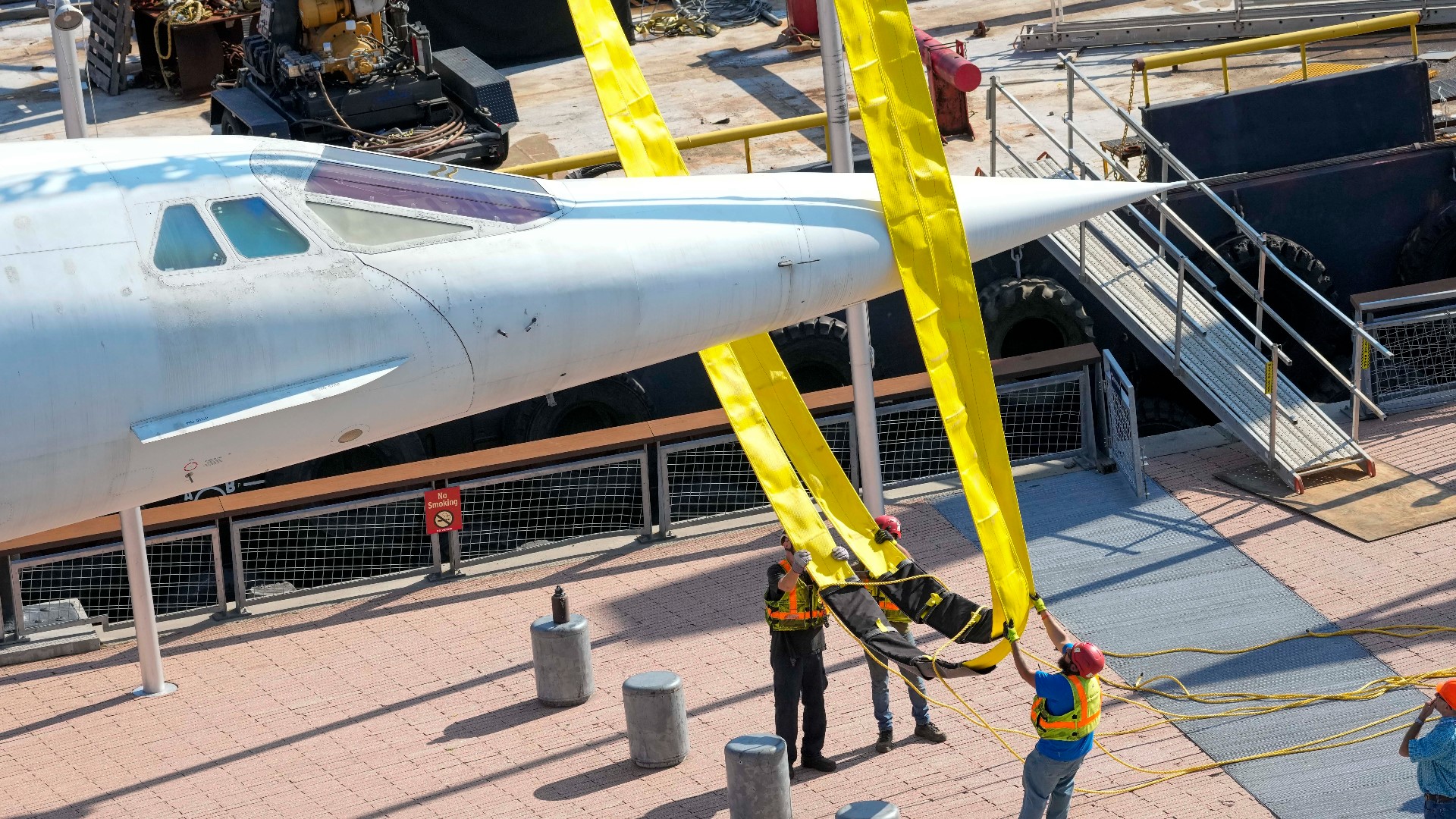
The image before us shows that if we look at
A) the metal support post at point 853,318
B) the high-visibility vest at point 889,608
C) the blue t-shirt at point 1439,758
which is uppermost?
the metal support post at point 853,318

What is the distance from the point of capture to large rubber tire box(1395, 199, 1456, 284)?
61.3 feet

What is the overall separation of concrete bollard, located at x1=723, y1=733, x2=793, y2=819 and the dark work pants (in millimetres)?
685

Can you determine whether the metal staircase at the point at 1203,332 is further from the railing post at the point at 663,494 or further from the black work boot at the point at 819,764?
the black work boot at the point at 819,764

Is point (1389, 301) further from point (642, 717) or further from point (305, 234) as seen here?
point (305, 234)

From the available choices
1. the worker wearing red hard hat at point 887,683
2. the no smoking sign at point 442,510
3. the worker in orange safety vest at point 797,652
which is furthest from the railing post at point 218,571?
the worker wearing red hard hat at point 887,683

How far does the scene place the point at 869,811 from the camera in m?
8.66

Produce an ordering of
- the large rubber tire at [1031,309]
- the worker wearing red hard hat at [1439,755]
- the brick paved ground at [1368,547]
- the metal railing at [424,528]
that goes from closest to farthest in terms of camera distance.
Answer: the worker wearing red hard hat at [1439,755], the brick paved ground at [1368,547], the metal railing at [424,528], the large rubber tire at [1031,309]

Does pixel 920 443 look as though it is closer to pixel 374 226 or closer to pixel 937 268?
pixel 937 268

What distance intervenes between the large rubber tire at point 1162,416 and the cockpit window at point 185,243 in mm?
13113

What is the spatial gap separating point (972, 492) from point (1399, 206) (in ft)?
39.2

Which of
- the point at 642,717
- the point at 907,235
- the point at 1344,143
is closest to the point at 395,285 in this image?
the point at 907,235

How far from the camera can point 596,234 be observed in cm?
862

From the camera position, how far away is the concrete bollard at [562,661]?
11.8 metres

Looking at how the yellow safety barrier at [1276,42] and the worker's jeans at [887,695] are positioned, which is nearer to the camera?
the worker's jeans at [887,695]
